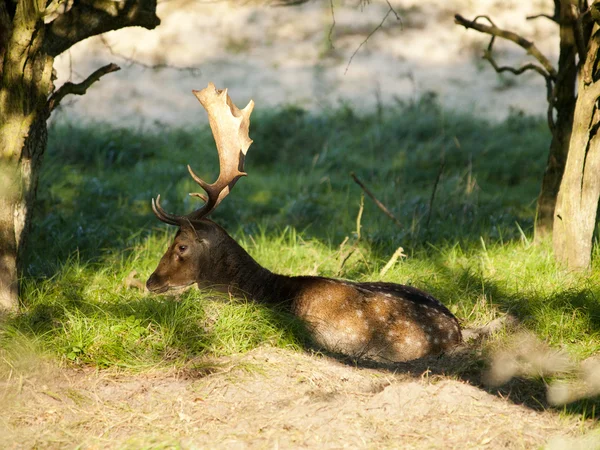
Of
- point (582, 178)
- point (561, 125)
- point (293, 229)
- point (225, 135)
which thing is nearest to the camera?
point (225, 135)

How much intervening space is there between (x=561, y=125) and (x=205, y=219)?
10.6 feet

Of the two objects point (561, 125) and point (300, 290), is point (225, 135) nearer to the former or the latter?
point (300, 290)

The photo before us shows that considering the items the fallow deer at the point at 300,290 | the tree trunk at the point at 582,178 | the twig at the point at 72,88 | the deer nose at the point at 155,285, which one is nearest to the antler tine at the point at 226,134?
the fallow deer at the point at 300,290

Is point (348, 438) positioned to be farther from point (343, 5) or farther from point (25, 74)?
point (343, 5)

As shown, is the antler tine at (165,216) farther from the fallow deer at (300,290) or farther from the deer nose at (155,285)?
the deer nose at (155,285)

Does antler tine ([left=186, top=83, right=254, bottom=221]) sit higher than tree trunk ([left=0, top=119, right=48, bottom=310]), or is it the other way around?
antler tine ([left=186, top=83, right=254, bottom=221])

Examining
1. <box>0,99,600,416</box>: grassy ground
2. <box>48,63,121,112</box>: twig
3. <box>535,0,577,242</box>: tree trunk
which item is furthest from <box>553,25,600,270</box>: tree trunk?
<box>48,63,121,112</box>: twig

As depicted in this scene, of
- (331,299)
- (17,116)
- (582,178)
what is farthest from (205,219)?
(582,178)

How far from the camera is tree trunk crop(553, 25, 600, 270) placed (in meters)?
6.21

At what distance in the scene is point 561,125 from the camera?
7.11 metres

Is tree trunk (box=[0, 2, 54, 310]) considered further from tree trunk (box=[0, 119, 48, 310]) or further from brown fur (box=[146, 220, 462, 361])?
brown fur (box=[146, 220, 462, 361])

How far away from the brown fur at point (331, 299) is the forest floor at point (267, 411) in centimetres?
53

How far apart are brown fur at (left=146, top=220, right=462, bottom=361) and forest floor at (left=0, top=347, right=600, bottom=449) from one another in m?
0.53

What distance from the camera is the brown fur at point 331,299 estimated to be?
5.55 meters
